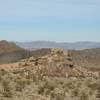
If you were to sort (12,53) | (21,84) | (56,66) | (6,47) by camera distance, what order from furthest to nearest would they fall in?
(6,47) → (12,53) → (56,66) → (21,84)

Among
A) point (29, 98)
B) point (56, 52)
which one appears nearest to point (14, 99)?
point (29, 98)

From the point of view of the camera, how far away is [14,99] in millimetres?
19531

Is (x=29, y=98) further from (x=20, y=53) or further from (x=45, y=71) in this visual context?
(x=20, y=53)

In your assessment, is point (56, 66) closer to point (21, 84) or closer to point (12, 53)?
point (21, 84)

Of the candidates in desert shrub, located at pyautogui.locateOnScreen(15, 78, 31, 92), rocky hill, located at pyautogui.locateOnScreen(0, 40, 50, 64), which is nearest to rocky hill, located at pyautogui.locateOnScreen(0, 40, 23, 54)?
rocky hill, located at pyautogui.locateOnScreen(0, 40, 50, 64)

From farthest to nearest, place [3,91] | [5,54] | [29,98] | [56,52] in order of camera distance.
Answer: [5,54] < [56,52] < [3,91] < [29,98]

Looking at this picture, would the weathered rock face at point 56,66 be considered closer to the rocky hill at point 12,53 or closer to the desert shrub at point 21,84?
the desert shrub at point 21,84

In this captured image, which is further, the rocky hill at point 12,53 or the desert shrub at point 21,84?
the rocky hill at point 12,53

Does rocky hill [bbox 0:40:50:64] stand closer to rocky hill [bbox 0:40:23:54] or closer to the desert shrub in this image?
rocky hill [bbox 0:40:23:54]

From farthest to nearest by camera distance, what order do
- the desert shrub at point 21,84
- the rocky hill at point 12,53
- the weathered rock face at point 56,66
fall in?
1. the rocky hill at point 12,53
2. the weathered rock face at point 56,66
3. the desert shrub at point 21,84

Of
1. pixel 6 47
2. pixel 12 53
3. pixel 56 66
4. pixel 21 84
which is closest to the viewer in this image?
pixel 21 84

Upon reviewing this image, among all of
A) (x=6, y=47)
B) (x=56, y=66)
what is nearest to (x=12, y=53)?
(x=6, y=47)

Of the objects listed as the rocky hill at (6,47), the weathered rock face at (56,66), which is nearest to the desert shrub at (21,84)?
the weathered rock face at (56,66)

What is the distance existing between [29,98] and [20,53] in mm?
101936
